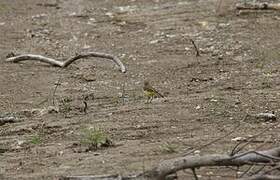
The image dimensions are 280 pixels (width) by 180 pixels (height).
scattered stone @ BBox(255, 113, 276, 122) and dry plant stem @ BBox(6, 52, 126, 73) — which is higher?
scattered stone @ BBox(255, 113, 276, 122)

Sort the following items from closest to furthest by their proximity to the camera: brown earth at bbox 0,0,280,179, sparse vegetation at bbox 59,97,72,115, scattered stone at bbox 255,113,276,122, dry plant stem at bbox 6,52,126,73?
brown earth at bbox 0,0,280,179
scattered stone at bbox 255,113,276,122
sparse vegetation at bbox 59,97,72,115
dry plant stem at bbox 6,52,126,73

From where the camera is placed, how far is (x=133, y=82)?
26.9 ft

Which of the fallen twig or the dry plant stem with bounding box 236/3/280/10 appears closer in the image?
the fallen twig

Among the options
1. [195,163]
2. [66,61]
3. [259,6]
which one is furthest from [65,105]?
[259,6]

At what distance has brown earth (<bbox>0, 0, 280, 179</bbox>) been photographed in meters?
5.47

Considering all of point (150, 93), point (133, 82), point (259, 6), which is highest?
point (259, 6)

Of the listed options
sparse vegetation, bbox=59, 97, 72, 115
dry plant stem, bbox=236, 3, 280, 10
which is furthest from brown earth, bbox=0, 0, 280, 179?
dry plant stem, bbox=236, 3, 280, 10

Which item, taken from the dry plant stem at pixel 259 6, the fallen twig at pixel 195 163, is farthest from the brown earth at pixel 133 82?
the fallen twig at pixel 195 163

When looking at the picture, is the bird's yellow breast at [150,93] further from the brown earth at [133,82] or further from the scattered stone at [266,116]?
the scattered stone at [266,116]

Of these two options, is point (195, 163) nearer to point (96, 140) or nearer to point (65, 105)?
point (96, 140)

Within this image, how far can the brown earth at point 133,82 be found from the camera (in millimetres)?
5473

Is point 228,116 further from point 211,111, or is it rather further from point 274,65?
point 274,65

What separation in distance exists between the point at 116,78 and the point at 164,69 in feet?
2.11

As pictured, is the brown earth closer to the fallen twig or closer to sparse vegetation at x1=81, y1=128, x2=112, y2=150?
sparse vegetation at x1=81, y1=128, x2=112, y2=150
